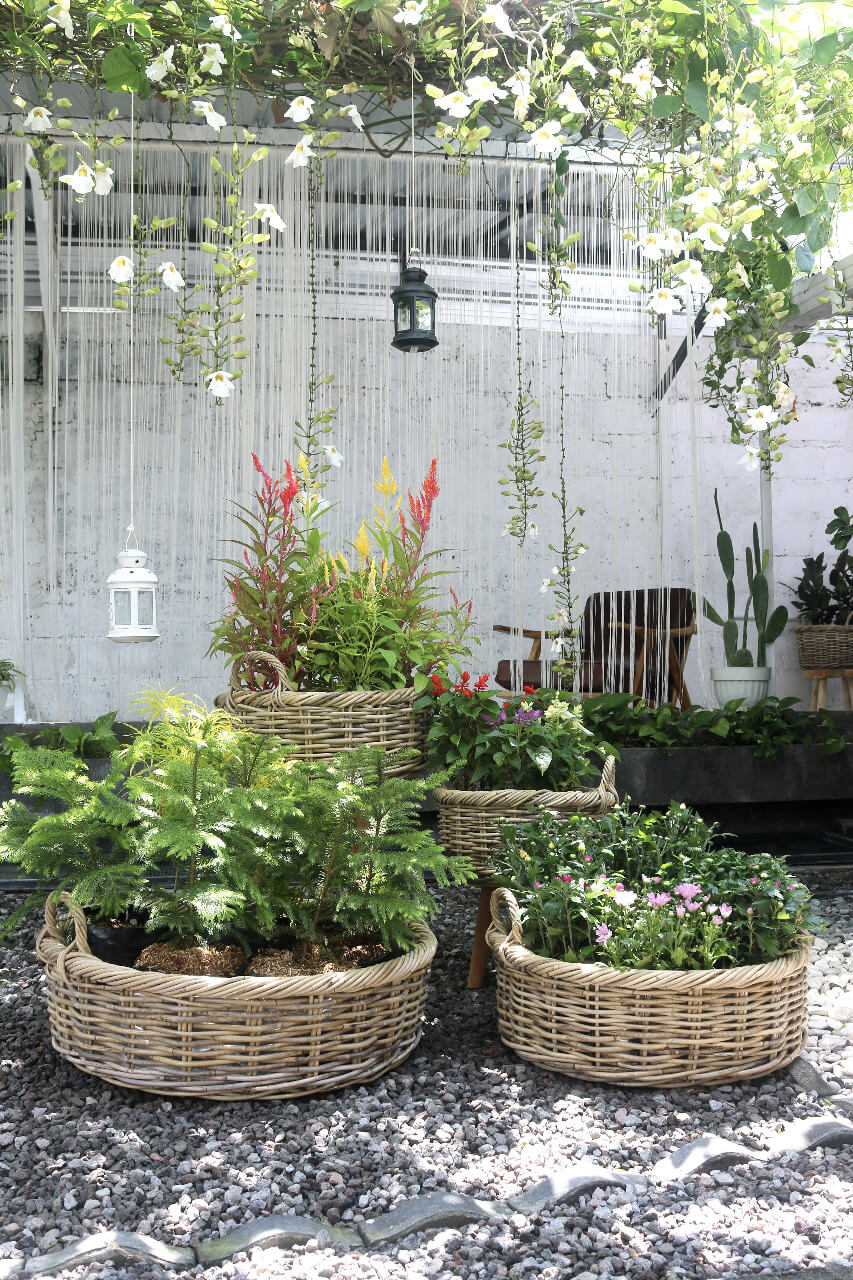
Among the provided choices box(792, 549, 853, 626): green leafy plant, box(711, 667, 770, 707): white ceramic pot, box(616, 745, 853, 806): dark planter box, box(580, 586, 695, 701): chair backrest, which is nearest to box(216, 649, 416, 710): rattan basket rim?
box(616, 745, 853, 806): dark planter box

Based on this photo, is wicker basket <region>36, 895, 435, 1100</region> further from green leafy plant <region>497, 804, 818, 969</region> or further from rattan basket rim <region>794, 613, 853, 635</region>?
rattan basket rim <region>794, 613, 853, 635</region>

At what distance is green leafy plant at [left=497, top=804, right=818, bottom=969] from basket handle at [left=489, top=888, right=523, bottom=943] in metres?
0.03

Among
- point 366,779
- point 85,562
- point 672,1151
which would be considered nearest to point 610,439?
point 85,562

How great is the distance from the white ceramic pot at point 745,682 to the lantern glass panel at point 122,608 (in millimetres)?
2945

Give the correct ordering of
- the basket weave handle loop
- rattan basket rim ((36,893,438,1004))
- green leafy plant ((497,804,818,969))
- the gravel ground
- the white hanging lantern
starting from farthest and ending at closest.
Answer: the white hanging lantern → the basket weave handle loop → green leafy plant ((497,804,818,969)) → rattan basket rim ((36,893,438,1004)) → the gravel ground

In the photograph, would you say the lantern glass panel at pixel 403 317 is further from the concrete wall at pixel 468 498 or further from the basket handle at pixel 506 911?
the basket handle at pixel 506 911

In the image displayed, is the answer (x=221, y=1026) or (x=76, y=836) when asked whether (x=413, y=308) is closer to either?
(x=76, y=836)

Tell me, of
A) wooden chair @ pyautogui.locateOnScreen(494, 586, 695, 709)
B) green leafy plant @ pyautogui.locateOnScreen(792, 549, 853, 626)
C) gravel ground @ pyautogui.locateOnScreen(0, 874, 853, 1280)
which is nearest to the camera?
gravel ground @ pyautogui.locateOnScreen(0, 874, 853, 1280)

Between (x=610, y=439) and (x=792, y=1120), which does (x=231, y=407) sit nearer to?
(x=610, y=439)

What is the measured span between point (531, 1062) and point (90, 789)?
1.08 meters

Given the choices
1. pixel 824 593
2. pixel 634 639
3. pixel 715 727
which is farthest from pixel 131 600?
pixel 824 593

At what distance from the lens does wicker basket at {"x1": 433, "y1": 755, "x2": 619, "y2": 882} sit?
8.55 ft

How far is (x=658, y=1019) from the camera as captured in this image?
6.85ft

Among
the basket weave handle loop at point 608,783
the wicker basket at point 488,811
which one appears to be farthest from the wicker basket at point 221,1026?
the basket weave handle loop at point 608,783
